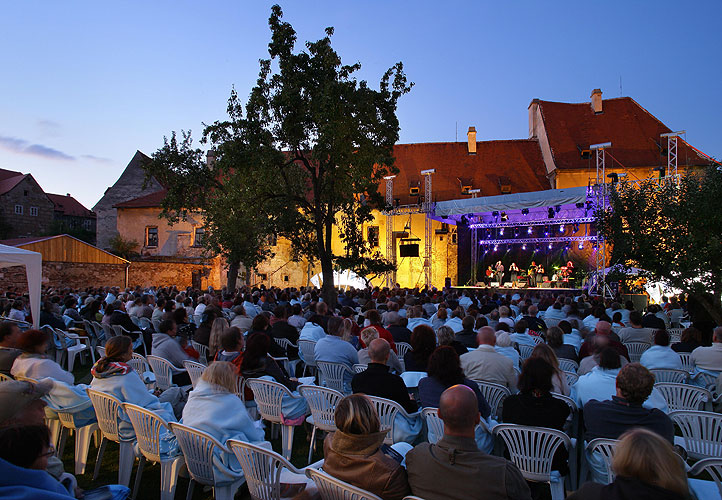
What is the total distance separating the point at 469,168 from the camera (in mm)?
32500

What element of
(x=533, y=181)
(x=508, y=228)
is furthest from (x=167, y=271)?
(x=533, y=181)

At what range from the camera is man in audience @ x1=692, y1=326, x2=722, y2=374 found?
5.81 m

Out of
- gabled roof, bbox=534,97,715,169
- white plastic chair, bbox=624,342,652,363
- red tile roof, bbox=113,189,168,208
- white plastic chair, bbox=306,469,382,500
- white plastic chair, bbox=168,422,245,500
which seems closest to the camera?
white plastic chair, bbox=306,469,382,500

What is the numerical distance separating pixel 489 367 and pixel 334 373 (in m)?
1.79

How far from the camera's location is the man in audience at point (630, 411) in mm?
3242

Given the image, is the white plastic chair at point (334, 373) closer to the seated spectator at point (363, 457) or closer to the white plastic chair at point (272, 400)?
the white plastic chair at point (272, 400)

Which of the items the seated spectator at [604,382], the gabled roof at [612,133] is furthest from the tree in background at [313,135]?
the gabled roof at [612,133]

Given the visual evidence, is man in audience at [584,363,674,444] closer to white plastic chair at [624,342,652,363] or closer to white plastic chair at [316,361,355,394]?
white plastic chair at [316,361,355,394]

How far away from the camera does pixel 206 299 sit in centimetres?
1148

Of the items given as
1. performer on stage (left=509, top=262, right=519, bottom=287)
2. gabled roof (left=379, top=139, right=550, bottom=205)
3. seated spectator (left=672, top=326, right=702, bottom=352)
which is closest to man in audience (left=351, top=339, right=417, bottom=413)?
seated spectator (left=672, top=326, right=702, bottom=352)

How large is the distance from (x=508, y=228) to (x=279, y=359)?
20.5 m

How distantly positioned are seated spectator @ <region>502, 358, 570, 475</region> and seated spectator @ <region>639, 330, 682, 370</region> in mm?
2852

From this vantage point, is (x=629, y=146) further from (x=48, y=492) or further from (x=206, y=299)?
(x=48, y=492)

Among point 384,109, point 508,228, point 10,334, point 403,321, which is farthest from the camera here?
point 508,228
